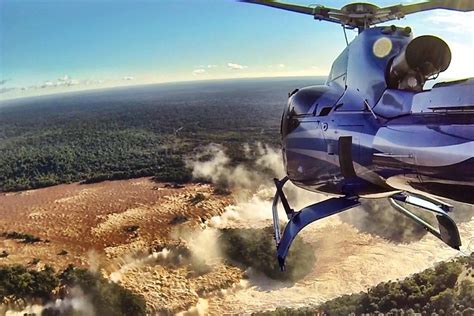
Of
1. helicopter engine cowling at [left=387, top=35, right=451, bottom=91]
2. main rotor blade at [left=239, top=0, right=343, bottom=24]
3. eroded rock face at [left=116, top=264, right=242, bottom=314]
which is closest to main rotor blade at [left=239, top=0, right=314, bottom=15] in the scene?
main rotor blade at [left=239, top=0, right=343, bottom=24]

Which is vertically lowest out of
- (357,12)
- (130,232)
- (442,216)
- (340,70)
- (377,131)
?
(130,232)

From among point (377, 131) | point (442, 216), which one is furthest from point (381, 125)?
point (442, 216)

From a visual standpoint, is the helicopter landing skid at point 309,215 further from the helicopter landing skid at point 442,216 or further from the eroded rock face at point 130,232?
the eroded rock face at point 130,232

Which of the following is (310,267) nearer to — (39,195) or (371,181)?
(371,181)

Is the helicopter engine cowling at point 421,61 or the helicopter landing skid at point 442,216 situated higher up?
the helicopter engine cowling at point 421,61

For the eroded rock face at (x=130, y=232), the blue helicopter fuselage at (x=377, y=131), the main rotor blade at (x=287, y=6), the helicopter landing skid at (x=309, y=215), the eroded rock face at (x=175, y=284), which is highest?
the main rotor blade at (x=287, y=6)

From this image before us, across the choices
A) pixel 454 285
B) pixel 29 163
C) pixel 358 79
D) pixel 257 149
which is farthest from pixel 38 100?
pixel 358 79

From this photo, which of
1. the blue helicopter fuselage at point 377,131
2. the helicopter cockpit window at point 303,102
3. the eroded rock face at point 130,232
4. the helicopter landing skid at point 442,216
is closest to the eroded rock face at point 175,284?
the eroded rock face at point 130,232

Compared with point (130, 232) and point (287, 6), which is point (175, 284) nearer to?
point (130, 232)

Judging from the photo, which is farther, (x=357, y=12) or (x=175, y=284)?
(x=175, y=284)
